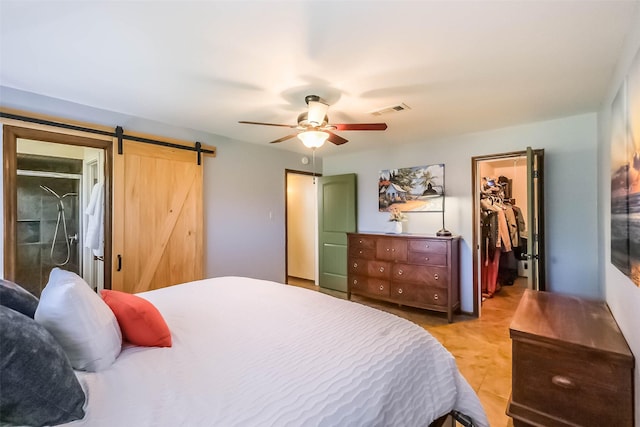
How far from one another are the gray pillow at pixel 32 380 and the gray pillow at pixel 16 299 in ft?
1.10

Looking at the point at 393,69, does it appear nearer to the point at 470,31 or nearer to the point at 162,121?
the point at 470,31

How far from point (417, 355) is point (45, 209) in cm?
478

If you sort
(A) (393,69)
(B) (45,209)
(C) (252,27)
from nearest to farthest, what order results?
(C) (252,27) < (A) (393,69) < (B) (45,209)

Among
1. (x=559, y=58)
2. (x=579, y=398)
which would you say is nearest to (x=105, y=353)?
(x=579, y=398)

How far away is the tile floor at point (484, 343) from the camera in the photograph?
6.87ft

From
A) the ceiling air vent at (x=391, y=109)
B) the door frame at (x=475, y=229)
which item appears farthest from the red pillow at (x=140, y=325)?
the door frame at (x=475, y=229)

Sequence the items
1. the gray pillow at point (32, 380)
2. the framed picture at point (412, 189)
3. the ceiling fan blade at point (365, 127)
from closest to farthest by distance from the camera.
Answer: the gray pillow at point (32, 380) → the ceiling fan blade at point (365, 127) → the framed picture at point (412, 189)

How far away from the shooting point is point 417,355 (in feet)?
4.42

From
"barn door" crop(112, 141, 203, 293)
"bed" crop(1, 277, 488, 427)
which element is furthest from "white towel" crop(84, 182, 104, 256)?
"bed" crop(1, 277, 488, 427)

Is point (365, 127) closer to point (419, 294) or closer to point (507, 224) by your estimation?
point (419, 294)

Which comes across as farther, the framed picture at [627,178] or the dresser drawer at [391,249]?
the dresser drawer at [391,249]

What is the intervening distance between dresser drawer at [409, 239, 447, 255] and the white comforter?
6.77 ft

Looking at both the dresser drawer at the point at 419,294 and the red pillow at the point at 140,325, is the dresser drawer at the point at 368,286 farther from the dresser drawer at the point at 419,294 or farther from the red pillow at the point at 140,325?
the red pillow at the point at 140,325

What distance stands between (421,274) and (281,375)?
292cm
